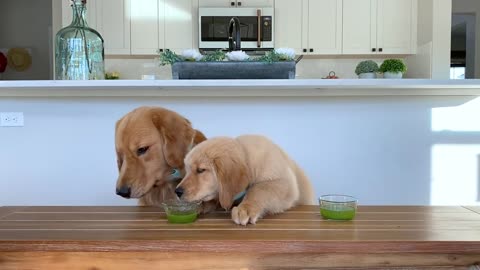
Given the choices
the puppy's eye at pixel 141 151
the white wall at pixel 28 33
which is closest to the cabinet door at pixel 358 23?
the puppy's eye at pixel 141 151

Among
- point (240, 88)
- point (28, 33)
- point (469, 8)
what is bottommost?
point (240, 88)

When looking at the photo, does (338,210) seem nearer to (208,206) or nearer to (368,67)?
(208,206)

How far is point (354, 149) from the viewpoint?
80.4 inches

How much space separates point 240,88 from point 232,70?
18 centimetres

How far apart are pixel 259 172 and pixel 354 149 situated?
1073 mm

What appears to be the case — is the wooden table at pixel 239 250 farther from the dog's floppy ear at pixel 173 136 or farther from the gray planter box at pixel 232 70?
the gray planter box at pixel 232 70

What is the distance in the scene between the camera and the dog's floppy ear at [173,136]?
3.84ft

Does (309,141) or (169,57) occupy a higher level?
(169,57)

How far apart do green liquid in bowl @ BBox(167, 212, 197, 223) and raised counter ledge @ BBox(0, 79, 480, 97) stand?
849mm

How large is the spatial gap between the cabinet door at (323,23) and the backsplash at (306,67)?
25cm

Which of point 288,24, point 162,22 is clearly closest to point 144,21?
point 162,22

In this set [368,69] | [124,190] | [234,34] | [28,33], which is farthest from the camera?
[28,33]

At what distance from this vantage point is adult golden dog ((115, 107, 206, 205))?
3.71ft

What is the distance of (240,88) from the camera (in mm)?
1904
